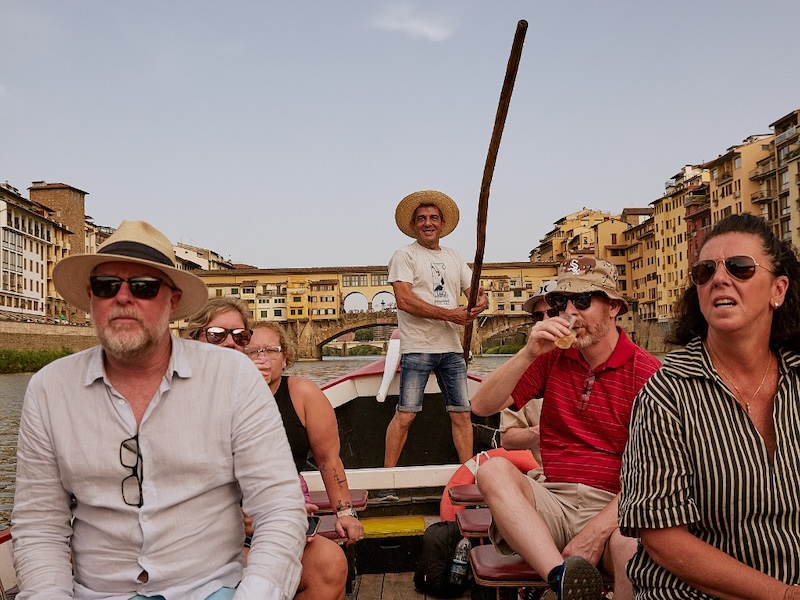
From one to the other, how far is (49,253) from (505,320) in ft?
114

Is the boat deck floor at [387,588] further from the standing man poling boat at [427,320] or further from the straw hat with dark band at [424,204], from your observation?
the straw hat with dark band at [424,204]

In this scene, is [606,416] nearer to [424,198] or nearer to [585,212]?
[424,198]

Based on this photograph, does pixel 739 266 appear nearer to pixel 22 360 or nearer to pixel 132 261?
pixel 132 261

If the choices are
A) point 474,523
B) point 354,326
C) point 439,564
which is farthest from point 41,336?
point 474,523

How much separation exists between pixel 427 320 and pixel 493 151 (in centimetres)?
119

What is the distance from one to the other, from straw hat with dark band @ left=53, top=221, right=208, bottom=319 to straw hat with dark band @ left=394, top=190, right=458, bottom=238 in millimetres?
2465

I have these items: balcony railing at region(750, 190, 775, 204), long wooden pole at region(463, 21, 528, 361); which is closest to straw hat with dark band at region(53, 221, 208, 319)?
Answer: long wooden pole at region(463, 21, 528, 361)

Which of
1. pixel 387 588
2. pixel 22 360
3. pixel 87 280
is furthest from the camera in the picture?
pixel 22 360

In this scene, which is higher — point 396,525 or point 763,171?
point 763,171

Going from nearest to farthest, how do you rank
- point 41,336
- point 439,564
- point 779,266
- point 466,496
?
1. point 779,266
2. point 466,496
3. point 439,564
4. point 41,336

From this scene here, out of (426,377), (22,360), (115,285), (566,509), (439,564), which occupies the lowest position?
(22,360)

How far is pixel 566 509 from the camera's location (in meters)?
2.05

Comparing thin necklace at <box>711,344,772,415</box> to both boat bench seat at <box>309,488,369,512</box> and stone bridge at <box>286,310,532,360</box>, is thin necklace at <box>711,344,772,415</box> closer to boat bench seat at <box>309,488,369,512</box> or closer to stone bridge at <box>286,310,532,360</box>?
boat bench seat at <box>309,488,369,512</box>

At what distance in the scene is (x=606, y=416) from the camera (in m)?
2.07
